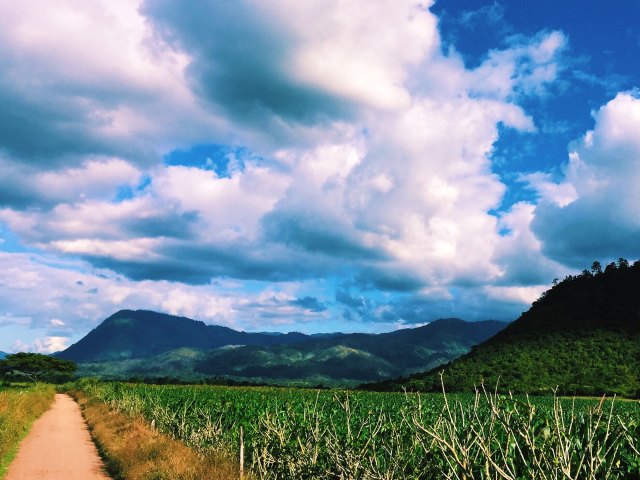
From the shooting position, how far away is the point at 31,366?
124 meters

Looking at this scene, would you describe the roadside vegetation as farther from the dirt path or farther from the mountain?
the mountain

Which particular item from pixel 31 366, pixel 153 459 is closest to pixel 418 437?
pixel 153 459

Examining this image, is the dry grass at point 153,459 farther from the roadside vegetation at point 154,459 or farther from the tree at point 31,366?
the tree at point 31,366

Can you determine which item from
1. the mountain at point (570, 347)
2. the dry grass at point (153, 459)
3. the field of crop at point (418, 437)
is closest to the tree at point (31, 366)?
the mountain at point (570, 347)

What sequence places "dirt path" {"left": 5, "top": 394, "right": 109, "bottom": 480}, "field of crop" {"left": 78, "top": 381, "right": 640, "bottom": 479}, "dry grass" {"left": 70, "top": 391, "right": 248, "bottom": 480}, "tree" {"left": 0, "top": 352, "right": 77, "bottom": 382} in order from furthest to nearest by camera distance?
"tree" {"left": 0, "top": 352, "right": 77, "bottom": 382} → "dirt path" {"left": 5, "top": 394, "right": 109, "bottom": 480} → "dry grass" {"left": 70, "top": 391, "right": 248, "bottom": 480} → "field of crop" {"left": 78, "top": 381, "right": 640, "bottom": 479}

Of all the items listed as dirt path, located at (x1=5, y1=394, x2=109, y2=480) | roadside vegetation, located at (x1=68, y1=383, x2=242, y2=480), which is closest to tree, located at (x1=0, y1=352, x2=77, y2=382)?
dirt path, located at (x1=5, y1=394, x2=109, y2=480)

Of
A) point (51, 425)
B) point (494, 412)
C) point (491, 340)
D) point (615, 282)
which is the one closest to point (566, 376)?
point (491, 340)

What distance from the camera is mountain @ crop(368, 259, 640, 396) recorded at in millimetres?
100562

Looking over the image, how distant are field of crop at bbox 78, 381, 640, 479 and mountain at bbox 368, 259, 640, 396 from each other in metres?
63.4

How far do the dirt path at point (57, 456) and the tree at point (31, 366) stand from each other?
326ft

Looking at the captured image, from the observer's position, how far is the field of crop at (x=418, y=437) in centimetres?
504

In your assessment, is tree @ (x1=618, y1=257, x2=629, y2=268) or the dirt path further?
tree @ (x1=618, y1=257, x2=629, y2=268)

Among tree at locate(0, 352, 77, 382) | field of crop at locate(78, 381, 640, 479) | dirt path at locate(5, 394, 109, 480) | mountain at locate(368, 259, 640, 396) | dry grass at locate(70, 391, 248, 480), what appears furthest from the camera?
tree at locate(0, 352, 77, 382)

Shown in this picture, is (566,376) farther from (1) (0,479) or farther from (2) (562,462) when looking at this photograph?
(2) (562,462)
